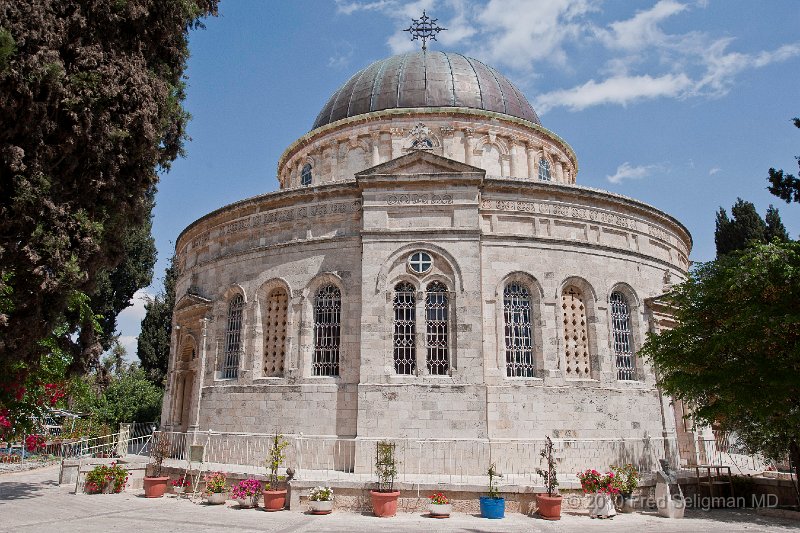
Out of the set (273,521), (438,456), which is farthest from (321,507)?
(438,456)

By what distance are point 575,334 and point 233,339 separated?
34.2 feet

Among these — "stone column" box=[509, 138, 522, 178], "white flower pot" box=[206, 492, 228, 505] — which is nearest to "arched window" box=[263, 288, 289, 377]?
"white flower pot" box=[206, 492, 228, 505]

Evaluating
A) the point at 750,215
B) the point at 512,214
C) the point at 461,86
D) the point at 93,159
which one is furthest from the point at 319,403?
the point at 750,215

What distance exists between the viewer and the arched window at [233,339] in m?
17.8

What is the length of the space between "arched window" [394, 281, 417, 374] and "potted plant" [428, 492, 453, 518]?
3818 mm

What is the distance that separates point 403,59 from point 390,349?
48.3ft

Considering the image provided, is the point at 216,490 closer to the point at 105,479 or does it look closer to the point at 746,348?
the point at 105,479

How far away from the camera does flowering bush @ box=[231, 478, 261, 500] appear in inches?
512

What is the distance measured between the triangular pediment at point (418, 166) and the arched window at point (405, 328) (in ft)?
10.6

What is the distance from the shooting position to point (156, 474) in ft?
50.0

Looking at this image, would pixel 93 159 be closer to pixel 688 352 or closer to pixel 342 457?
pixel 342 457

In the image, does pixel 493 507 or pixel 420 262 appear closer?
pixel 493 507

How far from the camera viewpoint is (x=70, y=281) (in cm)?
920

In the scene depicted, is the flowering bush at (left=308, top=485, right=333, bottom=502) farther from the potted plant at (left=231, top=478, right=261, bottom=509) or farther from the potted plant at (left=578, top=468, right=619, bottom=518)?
the potted plant at (left=578, top=468, right=619, bottom=518)
